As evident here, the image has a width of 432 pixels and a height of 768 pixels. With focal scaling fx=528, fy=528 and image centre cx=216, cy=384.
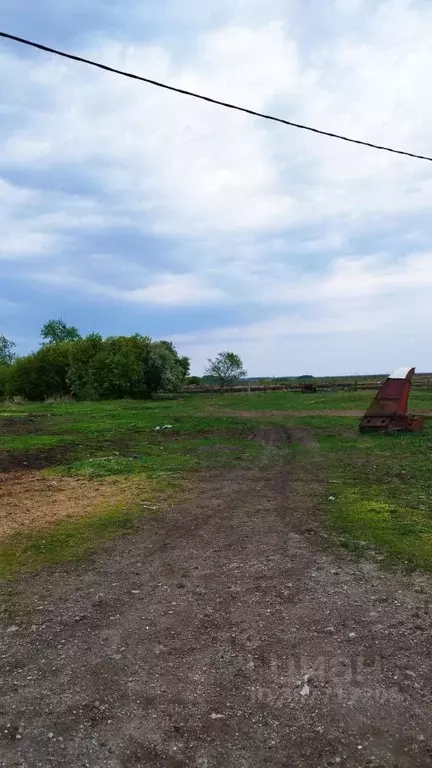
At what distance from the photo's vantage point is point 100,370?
140 ft

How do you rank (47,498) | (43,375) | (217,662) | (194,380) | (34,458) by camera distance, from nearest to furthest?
(217,662), (47,498), (34,458), (43,375), (194,380)

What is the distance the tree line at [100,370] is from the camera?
41938 mm

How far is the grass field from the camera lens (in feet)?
19.1

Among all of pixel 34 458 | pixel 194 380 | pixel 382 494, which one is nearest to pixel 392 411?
pixel 382 494

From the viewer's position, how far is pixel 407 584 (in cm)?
446

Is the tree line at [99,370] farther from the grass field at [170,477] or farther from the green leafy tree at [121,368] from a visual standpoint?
the grass field at [170,477]

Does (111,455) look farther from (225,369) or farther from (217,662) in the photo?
(225,369)

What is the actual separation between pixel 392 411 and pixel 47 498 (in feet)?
32.6

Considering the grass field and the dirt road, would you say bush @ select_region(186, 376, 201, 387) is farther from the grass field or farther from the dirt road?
the dirt road

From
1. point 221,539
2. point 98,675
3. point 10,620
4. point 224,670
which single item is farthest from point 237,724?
point 221,539

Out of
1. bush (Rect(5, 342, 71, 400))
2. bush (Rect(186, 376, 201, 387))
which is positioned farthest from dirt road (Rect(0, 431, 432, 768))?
bush (Rect(186, 376, 201, 387))

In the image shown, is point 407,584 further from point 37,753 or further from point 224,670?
point 37,753

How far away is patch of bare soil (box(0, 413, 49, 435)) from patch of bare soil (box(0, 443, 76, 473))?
3980 mm

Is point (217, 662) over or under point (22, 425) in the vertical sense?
under
